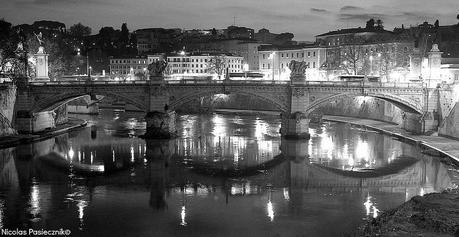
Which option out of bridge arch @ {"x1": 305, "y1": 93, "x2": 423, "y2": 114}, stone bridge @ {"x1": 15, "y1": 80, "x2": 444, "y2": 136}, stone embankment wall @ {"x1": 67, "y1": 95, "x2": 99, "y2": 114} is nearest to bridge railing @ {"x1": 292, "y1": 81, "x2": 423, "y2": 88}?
stone bridge @ {"x1": 15, "y1": 80, "x2": 444, "y2": 136}

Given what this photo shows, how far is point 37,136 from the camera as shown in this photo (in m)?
49.8

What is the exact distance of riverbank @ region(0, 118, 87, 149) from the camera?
149 ft

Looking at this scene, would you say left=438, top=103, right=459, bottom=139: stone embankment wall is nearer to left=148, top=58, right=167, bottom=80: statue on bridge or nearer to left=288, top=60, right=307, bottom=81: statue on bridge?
left=288, top=60, right=307, bottom=81: statue on bridge

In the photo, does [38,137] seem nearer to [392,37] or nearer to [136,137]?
[136,137]

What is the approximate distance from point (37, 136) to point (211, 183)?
77.1ft

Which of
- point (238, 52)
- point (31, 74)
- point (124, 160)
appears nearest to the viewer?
point (124, 160)

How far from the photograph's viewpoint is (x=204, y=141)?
50719 mm

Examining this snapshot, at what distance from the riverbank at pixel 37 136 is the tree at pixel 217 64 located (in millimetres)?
44739

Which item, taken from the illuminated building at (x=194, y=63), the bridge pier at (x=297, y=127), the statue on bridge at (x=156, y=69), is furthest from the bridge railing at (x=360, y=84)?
the illuminated building at (x=194, y=63)

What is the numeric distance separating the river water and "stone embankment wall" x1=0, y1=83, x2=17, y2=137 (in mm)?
3514

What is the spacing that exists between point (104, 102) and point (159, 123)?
44.3 m

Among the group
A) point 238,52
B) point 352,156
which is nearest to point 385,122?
point 352,156

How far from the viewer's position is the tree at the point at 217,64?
104m

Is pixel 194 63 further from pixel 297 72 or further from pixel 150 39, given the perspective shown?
pixel 297 72
